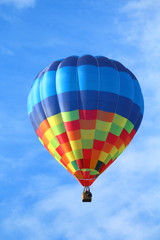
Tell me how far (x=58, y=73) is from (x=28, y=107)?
8.06 feet

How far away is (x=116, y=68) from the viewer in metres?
31.7

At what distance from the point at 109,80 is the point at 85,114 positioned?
77.6 inches

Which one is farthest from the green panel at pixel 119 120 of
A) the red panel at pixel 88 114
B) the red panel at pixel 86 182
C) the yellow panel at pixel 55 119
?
the red panel at pixel 86 182

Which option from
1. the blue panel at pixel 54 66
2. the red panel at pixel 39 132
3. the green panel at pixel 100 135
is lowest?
the green panel at pixel 100 135

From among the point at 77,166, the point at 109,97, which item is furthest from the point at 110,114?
the point at 77,166

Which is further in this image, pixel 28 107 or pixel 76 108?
pixel 28 107

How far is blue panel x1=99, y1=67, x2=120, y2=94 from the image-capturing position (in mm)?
30656

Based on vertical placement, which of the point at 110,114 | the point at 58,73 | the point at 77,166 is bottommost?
the point at 77,166

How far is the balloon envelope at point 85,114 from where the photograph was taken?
3044 cm

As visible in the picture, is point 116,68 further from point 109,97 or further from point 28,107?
point 28,107

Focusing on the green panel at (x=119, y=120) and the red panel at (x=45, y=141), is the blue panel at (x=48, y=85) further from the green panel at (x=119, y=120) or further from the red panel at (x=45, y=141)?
the green panel at (x=119, y=120)

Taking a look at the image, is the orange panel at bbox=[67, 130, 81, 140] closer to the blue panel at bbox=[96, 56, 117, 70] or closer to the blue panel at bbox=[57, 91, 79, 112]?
the blue panel at bbox=[57, 91, 79, 112]

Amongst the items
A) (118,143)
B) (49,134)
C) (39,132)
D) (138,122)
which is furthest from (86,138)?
(138,122)

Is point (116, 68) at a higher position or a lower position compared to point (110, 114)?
higher
